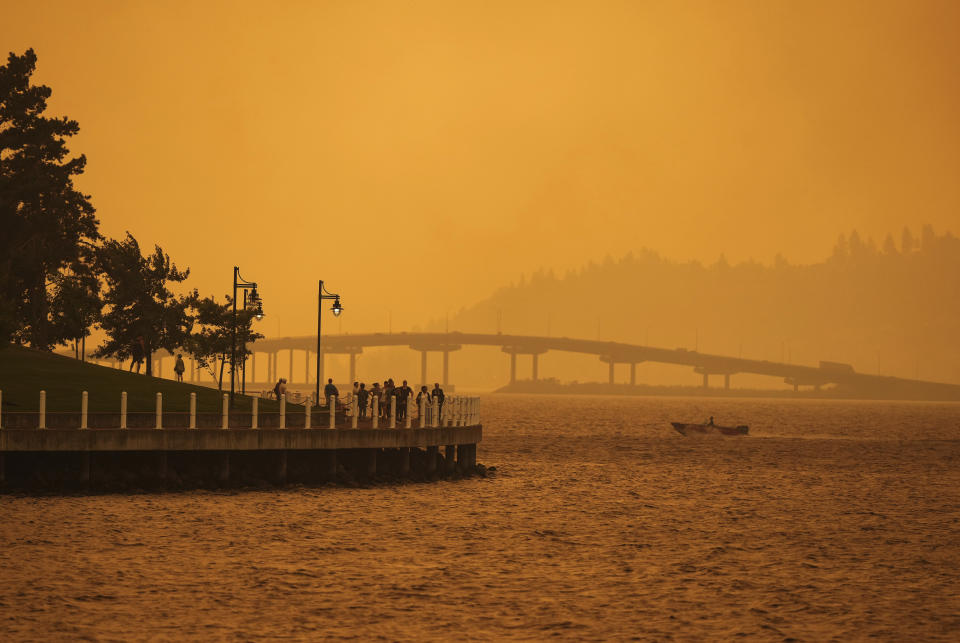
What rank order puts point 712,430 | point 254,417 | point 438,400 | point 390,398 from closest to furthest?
point 254,417 → point 390,398 → point 438,400 → point 712,430

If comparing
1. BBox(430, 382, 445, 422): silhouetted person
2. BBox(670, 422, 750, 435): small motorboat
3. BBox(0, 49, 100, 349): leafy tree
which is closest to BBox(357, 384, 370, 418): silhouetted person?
BBox(430, 382, 445, 422): silhouetted person

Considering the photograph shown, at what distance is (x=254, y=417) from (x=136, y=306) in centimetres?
4344

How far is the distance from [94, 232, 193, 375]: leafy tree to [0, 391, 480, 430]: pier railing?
29459 millimetres

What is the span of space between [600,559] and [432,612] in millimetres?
7944

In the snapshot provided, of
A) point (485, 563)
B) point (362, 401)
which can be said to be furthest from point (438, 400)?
point (485, 563)

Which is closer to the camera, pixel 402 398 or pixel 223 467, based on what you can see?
pixel 223 467

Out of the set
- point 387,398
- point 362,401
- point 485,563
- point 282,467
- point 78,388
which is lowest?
point 485,563

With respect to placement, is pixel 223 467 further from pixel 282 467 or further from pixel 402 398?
pixel 402 398

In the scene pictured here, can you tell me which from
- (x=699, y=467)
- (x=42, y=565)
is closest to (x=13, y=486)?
(x=42, y=565)

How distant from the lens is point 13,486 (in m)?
38.6

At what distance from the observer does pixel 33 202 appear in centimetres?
6825

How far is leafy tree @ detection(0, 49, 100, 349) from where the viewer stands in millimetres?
67000

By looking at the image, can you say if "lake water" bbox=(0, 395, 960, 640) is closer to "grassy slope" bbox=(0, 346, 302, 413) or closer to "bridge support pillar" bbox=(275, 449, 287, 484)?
"bridge support pillar" bbox=(275, 449, 287, 484)

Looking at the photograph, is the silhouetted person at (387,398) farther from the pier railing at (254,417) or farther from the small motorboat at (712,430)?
the small motorboat at (712,430)
